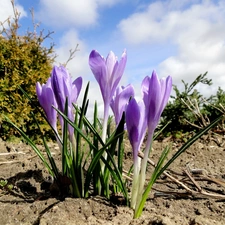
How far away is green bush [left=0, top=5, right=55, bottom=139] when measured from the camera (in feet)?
15.5

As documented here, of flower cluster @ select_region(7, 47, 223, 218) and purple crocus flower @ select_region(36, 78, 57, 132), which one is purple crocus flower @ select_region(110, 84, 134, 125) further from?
purple crocus flower @ select_region(36, 78, 57, 132)

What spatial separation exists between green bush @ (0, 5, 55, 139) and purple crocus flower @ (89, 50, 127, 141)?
3.14 meters

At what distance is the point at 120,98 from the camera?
166 centimetres

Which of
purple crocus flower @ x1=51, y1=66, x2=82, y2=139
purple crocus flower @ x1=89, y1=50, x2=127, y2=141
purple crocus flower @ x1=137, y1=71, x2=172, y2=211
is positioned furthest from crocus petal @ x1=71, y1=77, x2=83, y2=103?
purple crocus flower @ x1=137, y1=71, x2=172, y2=211

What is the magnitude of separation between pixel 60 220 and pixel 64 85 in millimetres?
598

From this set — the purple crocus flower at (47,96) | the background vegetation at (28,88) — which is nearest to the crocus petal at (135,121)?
the purple crocus flower at (47,96)

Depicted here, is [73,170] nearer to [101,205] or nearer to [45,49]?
[101,205]

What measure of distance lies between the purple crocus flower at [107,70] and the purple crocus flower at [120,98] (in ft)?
0.18

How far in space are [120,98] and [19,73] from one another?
11.8 feet

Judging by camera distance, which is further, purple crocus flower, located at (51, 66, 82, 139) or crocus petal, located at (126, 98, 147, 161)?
purple crocus flower, located at (51, 66, 82, 139)

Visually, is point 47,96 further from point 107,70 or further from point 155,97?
point 155,97

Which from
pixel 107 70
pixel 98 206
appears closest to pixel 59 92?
pixel 107 70

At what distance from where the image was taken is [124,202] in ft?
5.44

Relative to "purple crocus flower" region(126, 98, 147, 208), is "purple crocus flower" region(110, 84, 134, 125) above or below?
above
